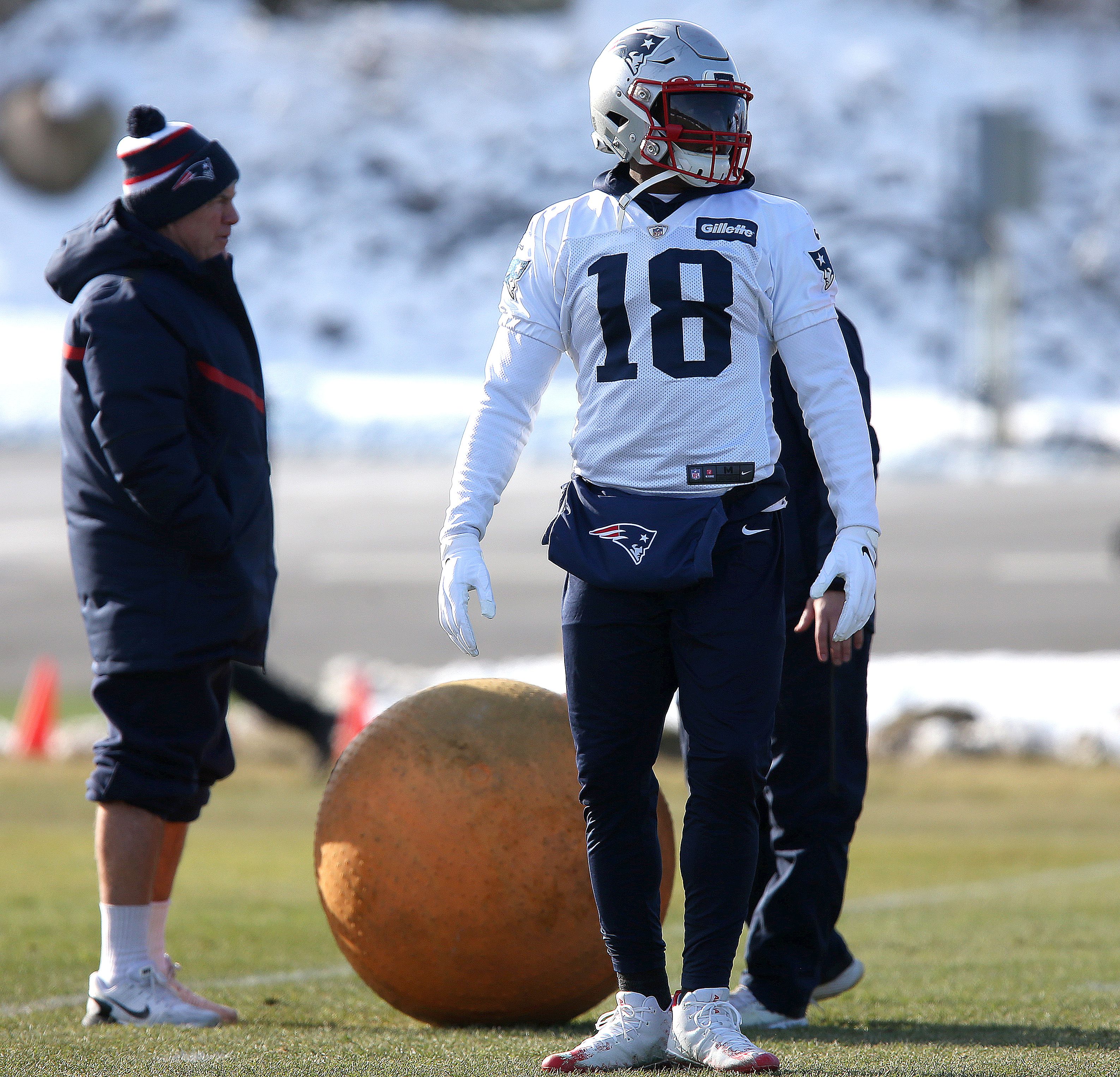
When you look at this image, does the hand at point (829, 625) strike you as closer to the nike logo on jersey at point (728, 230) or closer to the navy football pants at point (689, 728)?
the navy football pants at point (689, 728)

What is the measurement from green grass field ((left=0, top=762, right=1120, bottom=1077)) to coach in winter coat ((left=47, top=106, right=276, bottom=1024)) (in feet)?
1.58

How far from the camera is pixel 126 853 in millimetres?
4363

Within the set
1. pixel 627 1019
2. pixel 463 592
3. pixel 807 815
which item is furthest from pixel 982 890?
pixel 463 592

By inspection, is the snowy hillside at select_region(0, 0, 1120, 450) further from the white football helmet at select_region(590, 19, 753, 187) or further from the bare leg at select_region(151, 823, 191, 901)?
the white football helmet at select_region(590, 19, 753, 187)

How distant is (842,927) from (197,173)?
3.43 meters

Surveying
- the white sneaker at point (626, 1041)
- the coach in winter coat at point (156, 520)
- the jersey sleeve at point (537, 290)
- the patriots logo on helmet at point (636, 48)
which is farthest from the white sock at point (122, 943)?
the patriots logo on helmet at point (636, 48)

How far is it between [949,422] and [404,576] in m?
15.1

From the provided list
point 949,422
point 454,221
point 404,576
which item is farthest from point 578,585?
point 454,221

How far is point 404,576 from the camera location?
20.0 metres

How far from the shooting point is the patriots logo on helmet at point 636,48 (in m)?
3.72

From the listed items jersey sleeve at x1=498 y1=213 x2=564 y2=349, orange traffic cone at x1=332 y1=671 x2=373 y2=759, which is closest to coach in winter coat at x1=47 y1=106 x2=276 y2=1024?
jersey sleeve at x1=498 y1=213 x2=564 y2=349

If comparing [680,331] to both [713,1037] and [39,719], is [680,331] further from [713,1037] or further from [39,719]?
[39,719]

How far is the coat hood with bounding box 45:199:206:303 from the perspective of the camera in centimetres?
450

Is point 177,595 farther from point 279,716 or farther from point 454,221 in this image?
point 454,221
